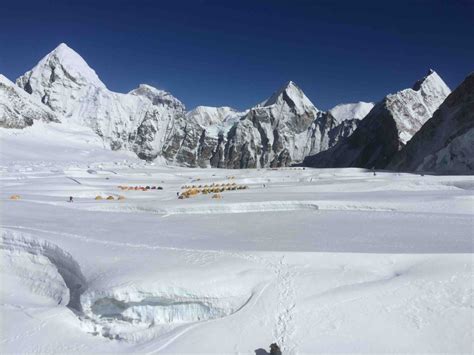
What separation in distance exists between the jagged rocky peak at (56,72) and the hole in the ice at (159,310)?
182745 millimetres

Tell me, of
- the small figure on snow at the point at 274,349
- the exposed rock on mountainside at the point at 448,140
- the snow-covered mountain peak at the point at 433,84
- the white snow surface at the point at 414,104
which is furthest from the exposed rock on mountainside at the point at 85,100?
the small figure on snow at the point at 274,349

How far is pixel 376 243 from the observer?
13781 mm

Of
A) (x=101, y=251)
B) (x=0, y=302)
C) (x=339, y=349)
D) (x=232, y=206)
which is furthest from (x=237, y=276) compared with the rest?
(x=232, y=206)

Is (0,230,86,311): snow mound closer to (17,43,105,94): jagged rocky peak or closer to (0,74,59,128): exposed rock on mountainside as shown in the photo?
(0,74,59,128): exposed rock on mountainside

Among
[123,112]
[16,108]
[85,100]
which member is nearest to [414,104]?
[16,108]

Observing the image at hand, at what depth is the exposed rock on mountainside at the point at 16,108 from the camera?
371 ft

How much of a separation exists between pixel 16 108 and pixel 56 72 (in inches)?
2366

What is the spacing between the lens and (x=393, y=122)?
112125 millimetres

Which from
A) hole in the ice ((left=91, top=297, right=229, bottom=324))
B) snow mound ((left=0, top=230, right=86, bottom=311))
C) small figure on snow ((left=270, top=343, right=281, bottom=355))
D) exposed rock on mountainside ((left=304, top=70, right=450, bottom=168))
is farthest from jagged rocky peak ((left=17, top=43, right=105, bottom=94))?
small figure on snow ((left=270, top=343, right=281, bottom=355))

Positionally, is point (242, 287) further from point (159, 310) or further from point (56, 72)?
point (56, 72)

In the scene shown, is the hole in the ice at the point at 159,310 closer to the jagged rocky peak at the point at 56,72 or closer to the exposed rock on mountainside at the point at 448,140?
the exposed rock on mountainside at the point at 448,140

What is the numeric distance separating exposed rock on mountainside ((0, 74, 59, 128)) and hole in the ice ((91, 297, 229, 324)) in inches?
4627

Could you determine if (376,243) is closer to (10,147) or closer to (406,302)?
(406,302)

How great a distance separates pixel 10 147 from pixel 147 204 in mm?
83691
